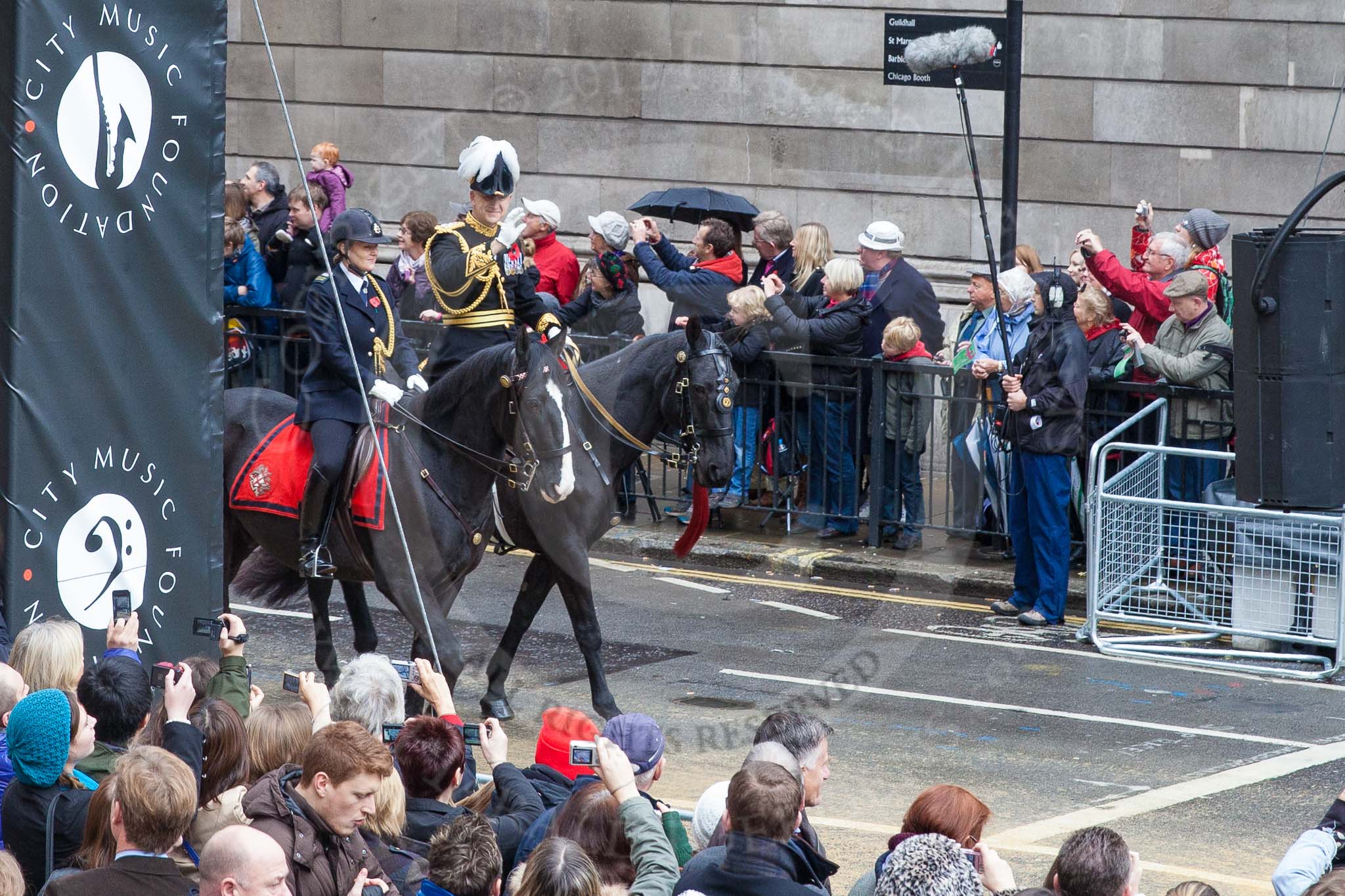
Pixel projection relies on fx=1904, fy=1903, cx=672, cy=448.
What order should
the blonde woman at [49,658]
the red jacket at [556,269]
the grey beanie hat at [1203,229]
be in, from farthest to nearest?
the red jacket at [556,269]
the grey beanie hat at [1203,229]
the blonde woman at [49,658]

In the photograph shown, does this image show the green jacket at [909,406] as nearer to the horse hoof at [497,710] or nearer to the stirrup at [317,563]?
the horse hoof at [497,710]

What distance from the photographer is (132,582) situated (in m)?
6.55

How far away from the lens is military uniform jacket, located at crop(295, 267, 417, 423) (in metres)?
8.02

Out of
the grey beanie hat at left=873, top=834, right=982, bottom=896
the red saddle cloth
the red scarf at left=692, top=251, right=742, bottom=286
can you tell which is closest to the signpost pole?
the red scarf at left=692, top=251, right=742, bottom=286

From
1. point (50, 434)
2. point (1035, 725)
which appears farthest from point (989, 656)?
point (50, 434)

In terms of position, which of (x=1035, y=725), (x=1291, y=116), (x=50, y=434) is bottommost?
(x=1035, y=725)

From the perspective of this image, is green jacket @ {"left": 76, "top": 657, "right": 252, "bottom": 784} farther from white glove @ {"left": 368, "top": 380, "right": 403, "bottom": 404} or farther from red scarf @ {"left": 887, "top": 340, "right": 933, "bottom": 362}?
red scarf @ {"left": 887, "top": 340, "right": 933, "bottom": 362}

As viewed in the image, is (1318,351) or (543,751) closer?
(543,751)

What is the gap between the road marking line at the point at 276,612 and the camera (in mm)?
10609

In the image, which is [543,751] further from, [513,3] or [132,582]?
[513,3]

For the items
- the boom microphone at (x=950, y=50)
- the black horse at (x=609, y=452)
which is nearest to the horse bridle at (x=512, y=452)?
the black horse at (x=609, y=452)

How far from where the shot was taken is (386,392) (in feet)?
26.2

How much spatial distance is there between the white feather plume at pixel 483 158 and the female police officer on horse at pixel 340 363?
0.57 metres

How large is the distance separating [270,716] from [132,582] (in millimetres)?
1596
